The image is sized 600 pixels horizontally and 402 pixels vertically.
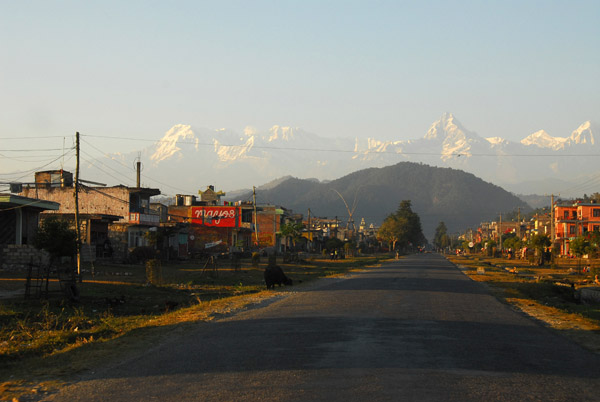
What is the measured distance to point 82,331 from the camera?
15562mm

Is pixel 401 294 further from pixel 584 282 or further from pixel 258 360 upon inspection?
pixel 584 282

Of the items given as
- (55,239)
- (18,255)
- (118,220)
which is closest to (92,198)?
(118,220)

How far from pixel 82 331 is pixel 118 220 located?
4257 centimetres

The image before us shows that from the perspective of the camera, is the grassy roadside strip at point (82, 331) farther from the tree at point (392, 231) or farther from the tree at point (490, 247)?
the tree at point (392, 231)

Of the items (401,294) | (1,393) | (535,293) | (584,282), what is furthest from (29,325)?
(584,282)

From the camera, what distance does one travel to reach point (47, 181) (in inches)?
2734

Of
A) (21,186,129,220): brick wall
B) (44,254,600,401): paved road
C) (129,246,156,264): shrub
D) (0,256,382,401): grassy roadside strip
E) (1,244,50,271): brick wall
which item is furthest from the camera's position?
(21,186,129,220): brick wall

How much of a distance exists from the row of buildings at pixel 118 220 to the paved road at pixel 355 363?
2520 centimetres

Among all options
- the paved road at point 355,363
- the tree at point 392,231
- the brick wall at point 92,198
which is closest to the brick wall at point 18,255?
the brick wall at point 92,198

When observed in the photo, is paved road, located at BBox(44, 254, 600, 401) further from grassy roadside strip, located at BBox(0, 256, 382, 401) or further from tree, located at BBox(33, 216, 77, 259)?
tree, located at BBox(33, 216, 77, 259)

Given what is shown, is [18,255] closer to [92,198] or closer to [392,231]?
[92,198]

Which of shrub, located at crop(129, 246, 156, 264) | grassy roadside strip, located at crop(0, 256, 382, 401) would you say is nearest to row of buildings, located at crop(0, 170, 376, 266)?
shrub, located at crop(129, 246, 156, 264)

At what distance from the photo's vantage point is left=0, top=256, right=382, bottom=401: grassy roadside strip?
33.5 feet

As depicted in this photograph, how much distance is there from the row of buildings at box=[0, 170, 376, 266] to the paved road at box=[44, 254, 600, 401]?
25.2 meters
